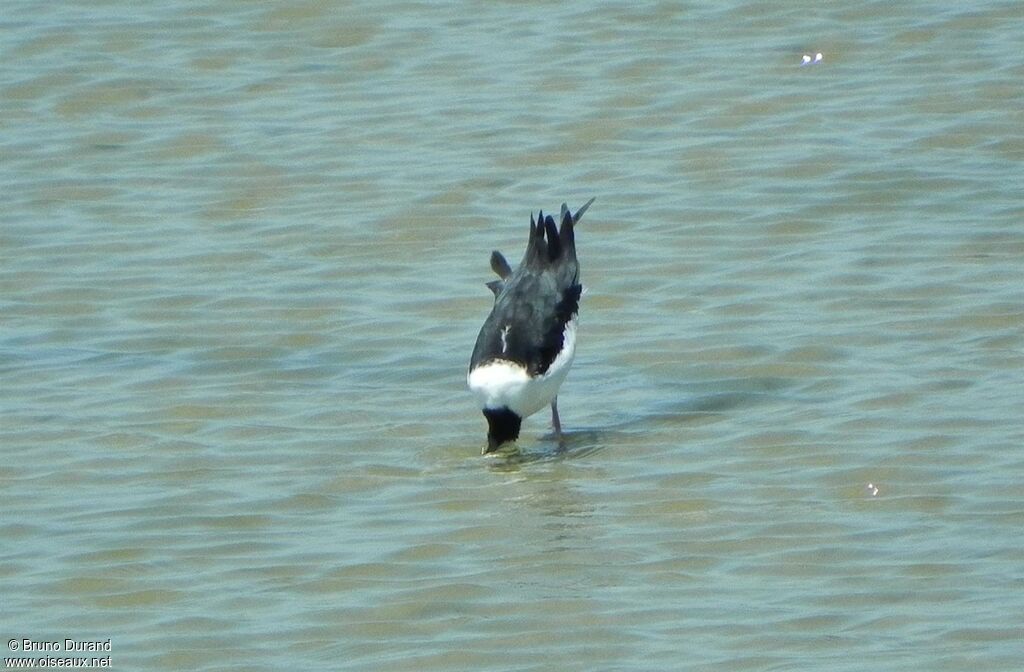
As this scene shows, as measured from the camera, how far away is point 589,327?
10.9 meters

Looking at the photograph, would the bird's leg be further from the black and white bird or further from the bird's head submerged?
the bird's head submerged

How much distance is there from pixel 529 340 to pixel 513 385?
0.31m

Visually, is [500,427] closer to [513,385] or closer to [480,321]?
[513,385]

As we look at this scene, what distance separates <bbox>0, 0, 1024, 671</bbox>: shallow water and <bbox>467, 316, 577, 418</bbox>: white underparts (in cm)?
24

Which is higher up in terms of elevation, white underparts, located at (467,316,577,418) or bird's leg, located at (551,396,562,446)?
white underparts, located at (467,316,577,418)

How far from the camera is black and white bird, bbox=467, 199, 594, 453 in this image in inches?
367

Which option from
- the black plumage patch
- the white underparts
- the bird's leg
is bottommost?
the bird's leg

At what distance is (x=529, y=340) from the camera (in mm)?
9508

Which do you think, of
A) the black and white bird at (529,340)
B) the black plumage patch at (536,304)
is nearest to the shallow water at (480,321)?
the black and white bird at (529,340)

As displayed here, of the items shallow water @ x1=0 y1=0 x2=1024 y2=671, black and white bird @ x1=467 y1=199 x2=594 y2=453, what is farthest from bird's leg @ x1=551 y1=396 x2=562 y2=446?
shallow water @ x1=0 y1=0 x2=1024 y2=671

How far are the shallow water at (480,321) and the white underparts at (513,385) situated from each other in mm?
242

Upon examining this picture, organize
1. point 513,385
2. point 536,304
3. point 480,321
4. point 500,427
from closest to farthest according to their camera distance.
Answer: point 513,385 → point 500,427 → point 536,304 → point 480,321

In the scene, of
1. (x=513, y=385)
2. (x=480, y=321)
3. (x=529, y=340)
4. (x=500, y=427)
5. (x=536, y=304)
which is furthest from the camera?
(x=480, y=321)

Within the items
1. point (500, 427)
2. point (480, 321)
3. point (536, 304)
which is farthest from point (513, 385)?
point (480, 321)
